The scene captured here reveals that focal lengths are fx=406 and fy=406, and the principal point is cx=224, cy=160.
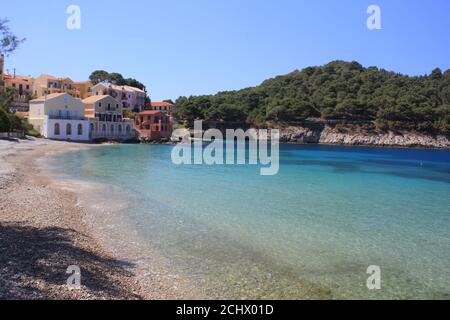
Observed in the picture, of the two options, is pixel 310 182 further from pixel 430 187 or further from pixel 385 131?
pixel 385 131

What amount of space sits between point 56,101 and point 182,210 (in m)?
54.4

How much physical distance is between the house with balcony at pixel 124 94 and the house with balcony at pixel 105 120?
11310 millimetres

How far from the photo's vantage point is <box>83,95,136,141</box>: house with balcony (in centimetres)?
7156

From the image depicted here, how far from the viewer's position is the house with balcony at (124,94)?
85562 millimetres

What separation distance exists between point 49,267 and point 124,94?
8546cm

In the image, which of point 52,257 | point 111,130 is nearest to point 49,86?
point 111,130

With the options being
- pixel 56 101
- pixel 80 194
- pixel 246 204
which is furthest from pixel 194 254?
pixel 56 101

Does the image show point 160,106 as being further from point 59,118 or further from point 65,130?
point 59,118

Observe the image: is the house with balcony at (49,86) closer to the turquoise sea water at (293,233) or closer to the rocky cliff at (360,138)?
the rocky cliff at (360,138)

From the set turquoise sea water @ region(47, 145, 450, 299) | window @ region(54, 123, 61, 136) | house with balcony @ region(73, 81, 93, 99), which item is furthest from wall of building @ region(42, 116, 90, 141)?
turquoise sea water @ region(47, 145, 450, 299)

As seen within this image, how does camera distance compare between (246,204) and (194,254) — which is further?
(246,204)

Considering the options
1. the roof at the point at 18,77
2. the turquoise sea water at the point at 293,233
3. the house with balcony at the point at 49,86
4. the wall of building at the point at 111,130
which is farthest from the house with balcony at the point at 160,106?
the turquoise sea water at the point at 293,233
